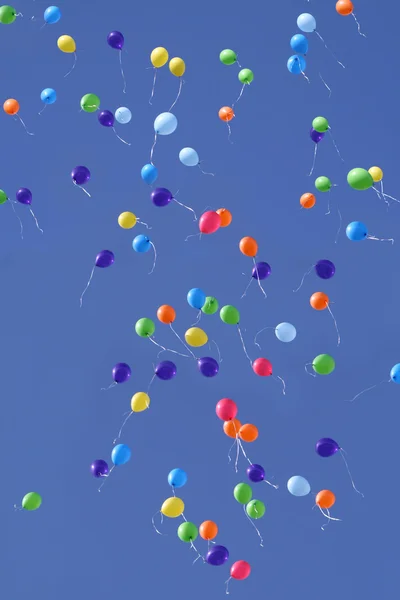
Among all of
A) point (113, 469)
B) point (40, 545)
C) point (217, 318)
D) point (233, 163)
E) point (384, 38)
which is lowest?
point (40, 545)

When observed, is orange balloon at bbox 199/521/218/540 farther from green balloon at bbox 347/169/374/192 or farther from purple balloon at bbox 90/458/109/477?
green balloon at bbox 347/169/374/192

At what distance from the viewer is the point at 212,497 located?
8586 mm

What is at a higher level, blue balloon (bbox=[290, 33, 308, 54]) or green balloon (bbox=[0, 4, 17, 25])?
blue balloon (bbox=[290, 33, 308, 54])

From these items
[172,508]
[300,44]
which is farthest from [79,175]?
[172,508]

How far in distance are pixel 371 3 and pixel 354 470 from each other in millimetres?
3457

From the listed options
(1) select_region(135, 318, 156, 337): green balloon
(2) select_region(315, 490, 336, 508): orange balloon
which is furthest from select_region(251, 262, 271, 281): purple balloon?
(2) select_region(315, 490, 336, 508): orange balloon

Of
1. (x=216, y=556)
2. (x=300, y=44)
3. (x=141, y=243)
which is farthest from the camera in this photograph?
(x=300, y=44)

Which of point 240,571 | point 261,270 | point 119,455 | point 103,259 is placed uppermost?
point 261,270

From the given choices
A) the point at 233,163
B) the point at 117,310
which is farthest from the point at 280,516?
the point at 233,163

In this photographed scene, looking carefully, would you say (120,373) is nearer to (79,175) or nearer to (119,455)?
(119,455)

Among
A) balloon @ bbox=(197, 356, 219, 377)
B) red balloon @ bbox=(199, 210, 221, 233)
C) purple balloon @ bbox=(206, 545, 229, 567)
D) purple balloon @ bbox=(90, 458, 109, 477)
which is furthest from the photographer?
purple balloon @ bbox=(90, 458, 109, 477)

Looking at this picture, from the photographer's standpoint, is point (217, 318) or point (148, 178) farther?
point (217, 318)

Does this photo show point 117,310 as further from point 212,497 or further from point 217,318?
point 212,497

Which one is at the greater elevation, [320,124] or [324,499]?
[320,124]
